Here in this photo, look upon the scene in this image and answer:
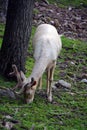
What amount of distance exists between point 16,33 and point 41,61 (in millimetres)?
991

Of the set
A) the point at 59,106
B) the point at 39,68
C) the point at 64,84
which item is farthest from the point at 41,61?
the point at 64,84

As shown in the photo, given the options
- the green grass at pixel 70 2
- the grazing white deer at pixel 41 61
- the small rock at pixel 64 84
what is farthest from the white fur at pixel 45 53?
the green grass at pixel 70 2

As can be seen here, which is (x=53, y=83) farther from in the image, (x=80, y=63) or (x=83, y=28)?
(x=83, y=28)

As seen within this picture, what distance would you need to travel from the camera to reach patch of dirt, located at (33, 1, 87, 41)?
12664mm

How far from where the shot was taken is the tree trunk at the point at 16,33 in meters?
7.70

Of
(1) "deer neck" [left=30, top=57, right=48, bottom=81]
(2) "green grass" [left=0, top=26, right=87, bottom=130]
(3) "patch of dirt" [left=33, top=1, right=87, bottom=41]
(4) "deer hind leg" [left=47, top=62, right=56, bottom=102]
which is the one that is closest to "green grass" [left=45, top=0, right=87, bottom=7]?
(3) "patch of dirt" [left=33, top=1, right=87, bottom=41]

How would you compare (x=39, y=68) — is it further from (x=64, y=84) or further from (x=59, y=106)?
(x=64, y=84)

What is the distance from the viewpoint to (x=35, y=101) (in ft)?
23.5

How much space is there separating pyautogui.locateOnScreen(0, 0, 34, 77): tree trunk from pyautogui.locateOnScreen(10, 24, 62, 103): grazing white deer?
27cm

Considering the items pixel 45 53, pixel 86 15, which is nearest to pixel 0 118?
pixel 45 53

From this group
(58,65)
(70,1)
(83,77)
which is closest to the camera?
(83,77)

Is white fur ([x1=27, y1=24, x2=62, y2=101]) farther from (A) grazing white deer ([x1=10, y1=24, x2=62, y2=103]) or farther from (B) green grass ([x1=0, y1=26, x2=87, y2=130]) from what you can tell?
(B) green grass ([x1=0, y1=26, x2=87, y2=130])

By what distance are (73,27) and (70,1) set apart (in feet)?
12.5

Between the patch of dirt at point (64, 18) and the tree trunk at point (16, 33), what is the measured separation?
449 cm
